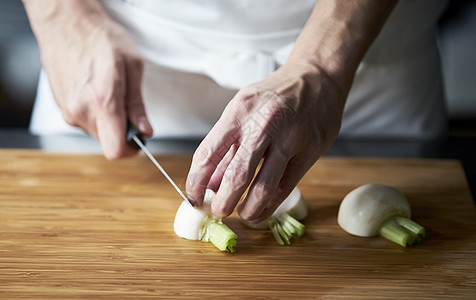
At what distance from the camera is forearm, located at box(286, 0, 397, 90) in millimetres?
1127

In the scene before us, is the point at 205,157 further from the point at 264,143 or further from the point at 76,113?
the point at 76,113

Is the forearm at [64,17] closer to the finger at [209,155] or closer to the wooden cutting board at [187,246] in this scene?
the wooden cutting board at [187,246]

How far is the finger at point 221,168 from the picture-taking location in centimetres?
101

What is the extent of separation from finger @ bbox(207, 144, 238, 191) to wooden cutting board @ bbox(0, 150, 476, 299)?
0.54 feet

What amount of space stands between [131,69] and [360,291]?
78 cm

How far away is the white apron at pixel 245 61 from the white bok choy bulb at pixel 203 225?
44 centimetres

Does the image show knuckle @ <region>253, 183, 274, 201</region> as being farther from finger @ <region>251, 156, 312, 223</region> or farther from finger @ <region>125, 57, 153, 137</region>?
finger @ <region>125, 57, 153, 137</region>

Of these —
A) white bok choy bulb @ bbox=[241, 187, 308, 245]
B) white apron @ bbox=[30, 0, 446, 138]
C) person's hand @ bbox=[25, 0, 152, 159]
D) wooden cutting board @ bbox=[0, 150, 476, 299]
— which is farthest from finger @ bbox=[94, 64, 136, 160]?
white bok choy bulb @ bbox=[241, 187, 308, 245]

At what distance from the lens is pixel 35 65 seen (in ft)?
7.59

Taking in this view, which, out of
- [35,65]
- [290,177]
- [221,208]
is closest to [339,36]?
[290,177]

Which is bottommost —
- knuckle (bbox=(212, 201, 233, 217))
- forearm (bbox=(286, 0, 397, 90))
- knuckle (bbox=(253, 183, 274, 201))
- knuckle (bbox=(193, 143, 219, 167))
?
knuckle (bbox=(212, 201, 233, 217))

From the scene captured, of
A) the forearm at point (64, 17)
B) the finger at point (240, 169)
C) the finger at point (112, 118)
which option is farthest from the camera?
the forearm at point (64, 17)

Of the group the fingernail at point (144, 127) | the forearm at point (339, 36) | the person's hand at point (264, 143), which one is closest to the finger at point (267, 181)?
the person's hand at point (264, 143)

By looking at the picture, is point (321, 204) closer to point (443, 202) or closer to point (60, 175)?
point (443, 202)
